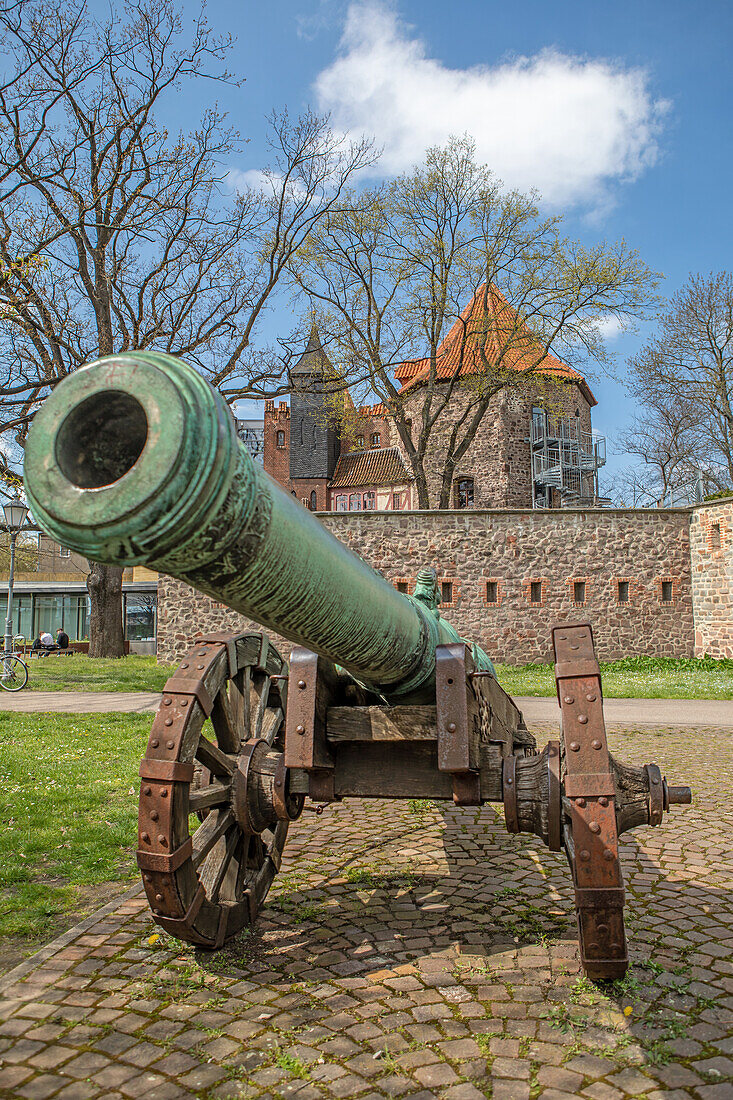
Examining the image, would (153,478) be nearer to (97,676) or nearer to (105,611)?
(97,676)

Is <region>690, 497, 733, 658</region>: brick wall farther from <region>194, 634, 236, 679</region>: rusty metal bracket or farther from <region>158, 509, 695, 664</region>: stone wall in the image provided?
<region>194, 634, 236, 679</region>: rusty metal bracket

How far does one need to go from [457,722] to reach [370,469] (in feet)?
129

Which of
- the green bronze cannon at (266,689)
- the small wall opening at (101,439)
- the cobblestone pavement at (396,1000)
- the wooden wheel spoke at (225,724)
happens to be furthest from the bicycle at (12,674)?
the small wall opening at (101,439)

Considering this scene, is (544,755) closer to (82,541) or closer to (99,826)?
(82,541)

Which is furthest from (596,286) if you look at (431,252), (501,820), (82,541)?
(82,541)

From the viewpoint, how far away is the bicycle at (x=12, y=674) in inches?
531

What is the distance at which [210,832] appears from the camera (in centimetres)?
308

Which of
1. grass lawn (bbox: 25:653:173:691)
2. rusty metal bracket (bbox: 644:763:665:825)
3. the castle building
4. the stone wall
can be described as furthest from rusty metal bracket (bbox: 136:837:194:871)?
the castle building

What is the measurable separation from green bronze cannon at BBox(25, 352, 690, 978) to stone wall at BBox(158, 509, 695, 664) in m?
14.7

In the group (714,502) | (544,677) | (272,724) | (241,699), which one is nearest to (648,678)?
(544,677)

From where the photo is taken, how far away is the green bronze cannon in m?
1.28

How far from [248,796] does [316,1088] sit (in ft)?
3.65

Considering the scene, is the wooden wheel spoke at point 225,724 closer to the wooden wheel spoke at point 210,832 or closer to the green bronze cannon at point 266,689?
the green bronze cannon at point 266,689

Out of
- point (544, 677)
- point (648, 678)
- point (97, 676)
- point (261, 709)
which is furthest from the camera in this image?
point (648, 678)
